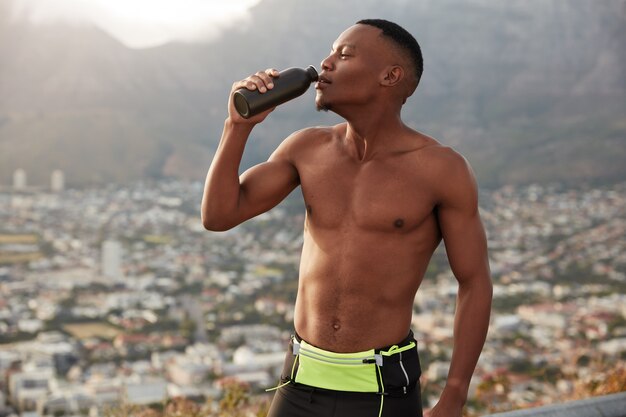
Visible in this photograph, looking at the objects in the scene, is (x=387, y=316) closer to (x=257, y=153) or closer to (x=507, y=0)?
(x=257, y=153)

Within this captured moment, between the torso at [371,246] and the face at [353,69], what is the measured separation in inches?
6.7

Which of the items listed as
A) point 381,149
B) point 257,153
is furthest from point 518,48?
point 381,149

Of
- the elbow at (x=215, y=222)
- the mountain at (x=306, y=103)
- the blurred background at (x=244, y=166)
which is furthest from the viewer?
the mountain at (x=306, y=103)

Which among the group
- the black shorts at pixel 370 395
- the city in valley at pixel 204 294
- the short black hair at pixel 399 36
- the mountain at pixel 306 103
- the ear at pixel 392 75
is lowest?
the city in valley at pixel 204 294

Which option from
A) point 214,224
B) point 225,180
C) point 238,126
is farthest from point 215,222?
point 238,126

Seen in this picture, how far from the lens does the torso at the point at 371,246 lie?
2.04m

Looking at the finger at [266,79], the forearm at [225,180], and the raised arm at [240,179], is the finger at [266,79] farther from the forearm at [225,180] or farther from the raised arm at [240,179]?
the forearm at [225,180]

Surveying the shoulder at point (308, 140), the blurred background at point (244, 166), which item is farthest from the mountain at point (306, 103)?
the shoulder at point (308, 140)

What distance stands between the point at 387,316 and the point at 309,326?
0.65ft

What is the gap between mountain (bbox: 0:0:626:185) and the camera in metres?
39.8

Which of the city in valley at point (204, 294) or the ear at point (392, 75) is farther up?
the ear at point (392, 75)

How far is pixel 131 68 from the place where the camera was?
1734 inches

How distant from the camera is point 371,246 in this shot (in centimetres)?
206

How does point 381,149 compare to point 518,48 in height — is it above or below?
below
